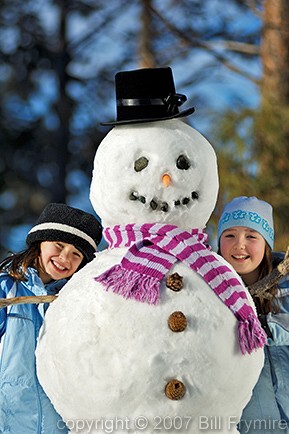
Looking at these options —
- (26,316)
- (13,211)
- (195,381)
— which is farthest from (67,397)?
(13,211)

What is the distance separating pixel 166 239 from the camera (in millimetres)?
2363

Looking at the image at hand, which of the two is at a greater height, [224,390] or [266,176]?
[266,176]

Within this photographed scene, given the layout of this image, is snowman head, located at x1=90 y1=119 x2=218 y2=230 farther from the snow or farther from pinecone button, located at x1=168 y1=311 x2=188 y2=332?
pinecone button, located at x1=168 y1=311 x2=188 y2=332

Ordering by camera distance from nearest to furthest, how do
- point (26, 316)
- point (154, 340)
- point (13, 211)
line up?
point (154, 340) < point (26, 316) < point (13, 211)

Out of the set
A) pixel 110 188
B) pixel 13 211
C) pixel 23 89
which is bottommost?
pixel 13 211

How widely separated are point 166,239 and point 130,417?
20.0 inches

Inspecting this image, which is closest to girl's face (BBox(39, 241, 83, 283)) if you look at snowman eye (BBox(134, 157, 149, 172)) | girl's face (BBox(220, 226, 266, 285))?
girl's face (BBox(220, 226, 266, 285))

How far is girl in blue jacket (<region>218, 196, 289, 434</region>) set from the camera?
10.1ft

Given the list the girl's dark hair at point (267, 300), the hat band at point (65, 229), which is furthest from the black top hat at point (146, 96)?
the girl's dark hair at point (267, 300)

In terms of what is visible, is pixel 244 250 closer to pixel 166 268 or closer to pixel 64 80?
pixel 166 268

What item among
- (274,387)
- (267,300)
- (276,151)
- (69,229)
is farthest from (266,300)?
(276,151)

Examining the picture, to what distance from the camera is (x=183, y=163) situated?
239 centimetres

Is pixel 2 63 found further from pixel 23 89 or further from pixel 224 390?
pixel 224 390

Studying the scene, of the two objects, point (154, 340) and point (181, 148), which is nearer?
point (154, 340)
